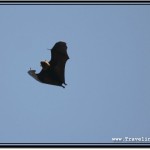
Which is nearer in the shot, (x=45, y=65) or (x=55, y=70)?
(x=45, y=65)

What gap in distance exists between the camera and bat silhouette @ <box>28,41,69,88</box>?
54.5ft

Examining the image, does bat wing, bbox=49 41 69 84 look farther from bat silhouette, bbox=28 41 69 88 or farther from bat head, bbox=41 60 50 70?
bat head, bbox=41 60 50 70

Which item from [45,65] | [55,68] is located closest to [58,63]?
[55,68]

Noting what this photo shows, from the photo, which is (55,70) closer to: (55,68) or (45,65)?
(55,68)

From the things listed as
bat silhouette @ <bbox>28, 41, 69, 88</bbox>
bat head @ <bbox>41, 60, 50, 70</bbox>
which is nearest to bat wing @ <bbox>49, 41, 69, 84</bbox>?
bat silhouette @ <bbox>28, 41, 69, 88</bbox>

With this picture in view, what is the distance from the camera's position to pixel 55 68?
17.1 m

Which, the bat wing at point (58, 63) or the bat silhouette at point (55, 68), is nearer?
the bat silhouette at point (55, 68)

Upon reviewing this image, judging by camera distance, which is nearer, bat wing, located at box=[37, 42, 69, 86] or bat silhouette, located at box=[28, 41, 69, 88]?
bat silhouette, located at box=[28, 41, 69, 88]

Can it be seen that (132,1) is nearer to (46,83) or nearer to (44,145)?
(46,83)

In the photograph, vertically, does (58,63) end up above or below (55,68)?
above

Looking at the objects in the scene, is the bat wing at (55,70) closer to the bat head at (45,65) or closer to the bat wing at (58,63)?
the bat wing at (58,63)

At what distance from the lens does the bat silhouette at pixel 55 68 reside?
16.6 m

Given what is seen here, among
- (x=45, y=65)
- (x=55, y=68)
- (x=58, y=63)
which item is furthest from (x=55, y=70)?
(x=45, y=65)

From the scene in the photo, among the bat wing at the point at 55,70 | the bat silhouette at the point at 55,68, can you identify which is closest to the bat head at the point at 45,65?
the bat silhouette at the point at 55,68
